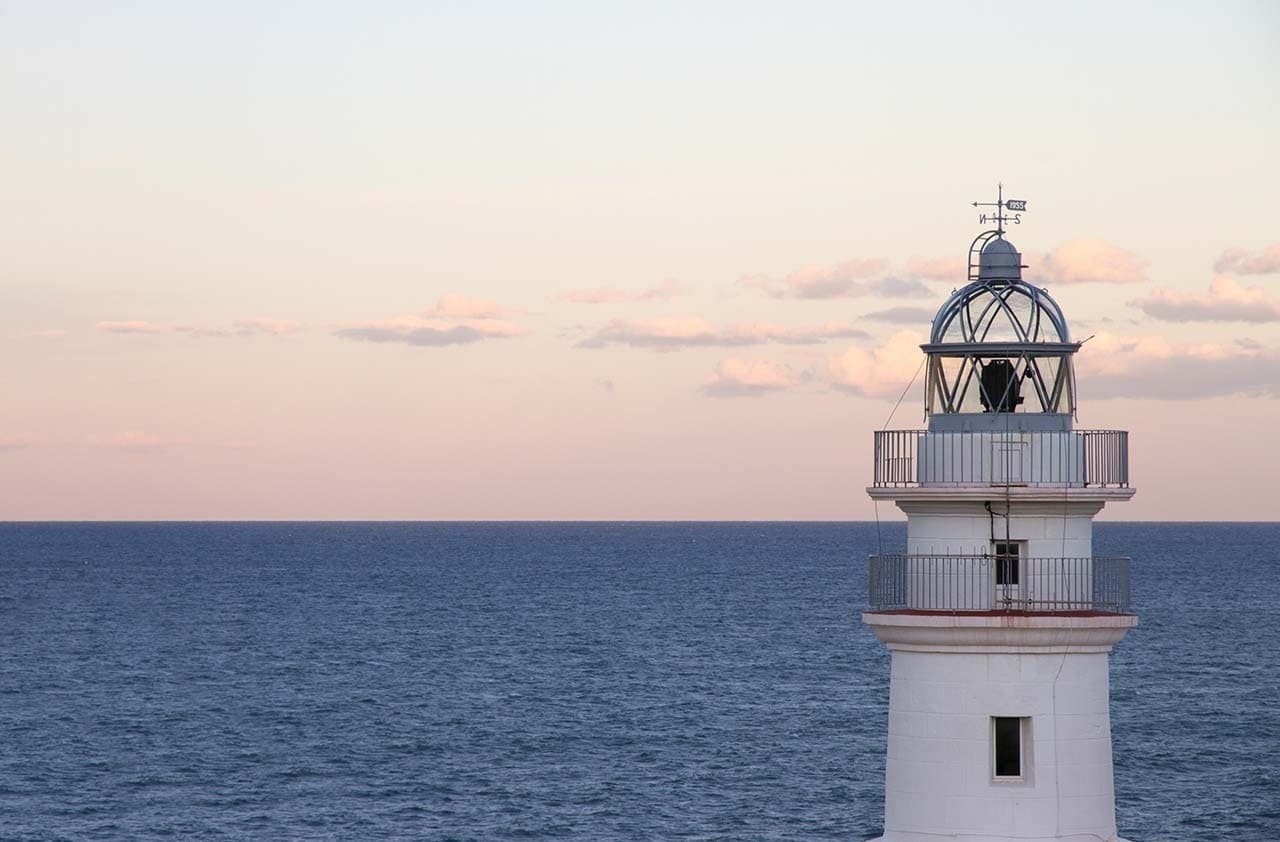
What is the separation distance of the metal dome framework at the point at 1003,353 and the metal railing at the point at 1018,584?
1384 millimetres

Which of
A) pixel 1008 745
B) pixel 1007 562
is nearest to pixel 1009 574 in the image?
pixel 1007 562

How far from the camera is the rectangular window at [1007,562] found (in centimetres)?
1712

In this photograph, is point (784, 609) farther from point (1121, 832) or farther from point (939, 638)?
point (939, 638)

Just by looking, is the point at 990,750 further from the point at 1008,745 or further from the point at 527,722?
the point at 527,722

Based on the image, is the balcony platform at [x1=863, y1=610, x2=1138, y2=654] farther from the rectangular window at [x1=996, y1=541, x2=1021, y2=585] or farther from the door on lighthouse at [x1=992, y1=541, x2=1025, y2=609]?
the rectangular window at [x1=996, y1=541, x2=1021, y2=585]

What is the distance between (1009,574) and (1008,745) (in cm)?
153

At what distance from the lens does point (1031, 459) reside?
55.7 feet

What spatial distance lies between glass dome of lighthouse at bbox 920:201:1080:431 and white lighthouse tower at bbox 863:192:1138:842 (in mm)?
18

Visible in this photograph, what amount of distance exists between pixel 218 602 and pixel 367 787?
95031 mm

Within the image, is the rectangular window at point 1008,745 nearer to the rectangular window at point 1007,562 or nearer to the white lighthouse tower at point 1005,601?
the white lighthouse tower at point 1005,601

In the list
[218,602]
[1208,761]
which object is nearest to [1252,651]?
[1208,761]

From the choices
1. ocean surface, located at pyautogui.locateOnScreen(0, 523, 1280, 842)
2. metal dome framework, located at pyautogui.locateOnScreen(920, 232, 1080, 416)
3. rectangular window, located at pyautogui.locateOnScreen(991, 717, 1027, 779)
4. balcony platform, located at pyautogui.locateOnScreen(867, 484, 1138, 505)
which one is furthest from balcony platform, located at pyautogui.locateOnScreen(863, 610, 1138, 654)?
ocean surface, located at pyautogui.locateOnScreen(0, 523, 1280, 842)

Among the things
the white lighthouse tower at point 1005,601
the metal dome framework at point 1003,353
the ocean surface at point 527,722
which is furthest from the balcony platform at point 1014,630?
the ocean surface at point 527,722

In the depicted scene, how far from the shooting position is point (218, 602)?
156125mm
